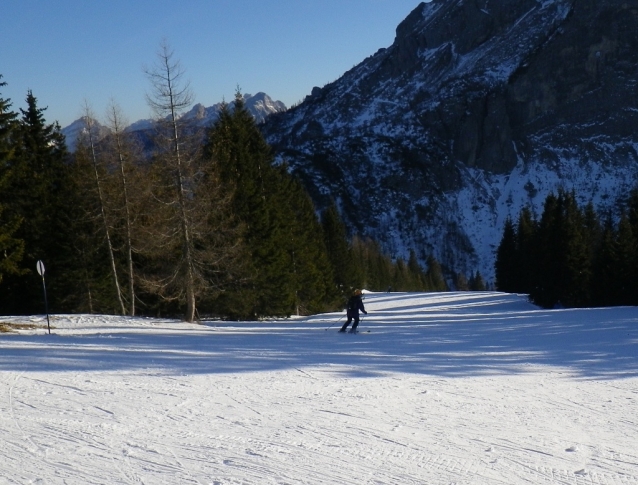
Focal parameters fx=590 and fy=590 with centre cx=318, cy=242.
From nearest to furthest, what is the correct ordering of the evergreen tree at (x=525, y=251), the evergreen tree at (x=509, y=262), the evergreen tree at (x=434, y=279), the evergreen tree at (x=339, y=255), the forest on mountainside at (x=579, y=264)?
the forest on mountainside at (x=579, y=264) → the evergreen tree at (x=339, y=255) → the evergreen tree at (x=525, y=251) → the evergreen tree at (x=509, y=262) → the evergreen tree at (x=434, y=279)

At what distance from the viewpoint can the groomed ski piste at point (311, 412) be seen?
20.0 feet

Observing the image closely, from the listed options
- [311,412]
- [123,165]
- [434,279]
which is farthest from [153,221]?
[434,279]

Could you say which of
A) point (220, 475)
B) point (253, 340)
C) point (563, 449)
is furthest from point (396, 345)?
point (220, 475)

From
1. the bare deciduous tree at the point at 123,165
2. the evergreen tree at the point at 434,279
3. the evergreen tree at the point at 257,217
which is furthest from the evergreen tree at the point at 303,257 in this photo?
the evergreen tree at the point at 434,279

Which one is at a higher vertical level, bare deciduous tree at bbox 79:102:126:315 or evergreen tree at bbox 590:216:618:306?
bare deciduous tree at bbox 79:102:126:315

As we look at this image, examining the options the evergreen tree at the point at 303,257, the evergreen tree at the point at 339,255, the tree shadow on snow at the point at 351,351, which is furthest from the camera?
the evergreen tree at the point at 339,255

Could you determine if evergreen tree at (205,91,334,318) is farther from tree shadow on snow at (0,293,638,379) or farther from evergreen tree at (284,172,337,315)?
tree shadow on snow at (0,293,638,379)

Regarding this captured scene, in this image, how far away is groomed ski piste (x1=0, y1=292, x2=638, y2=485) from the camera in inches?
240

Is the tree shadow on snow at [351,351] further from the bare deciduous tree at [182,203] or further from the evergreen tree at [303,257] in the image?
the evergreen tree at [303,257]

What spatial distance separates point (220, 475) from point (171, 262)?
21.2 metres

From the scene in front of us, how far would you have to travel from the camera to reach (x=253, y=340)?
1653cm

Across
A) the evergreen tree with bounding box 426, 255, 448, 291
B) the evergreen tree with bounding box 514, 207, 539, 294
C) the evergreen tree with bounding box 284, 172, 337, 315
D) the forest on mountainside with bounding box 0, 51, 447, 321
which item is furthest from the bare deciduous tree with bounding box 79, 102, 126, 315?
the evergreen tree with bounding box 426, 255, 448, 291

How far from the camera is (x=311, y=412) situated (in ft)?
27.4

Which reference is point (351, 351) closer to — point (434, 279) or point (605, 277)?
point (605, 277)
